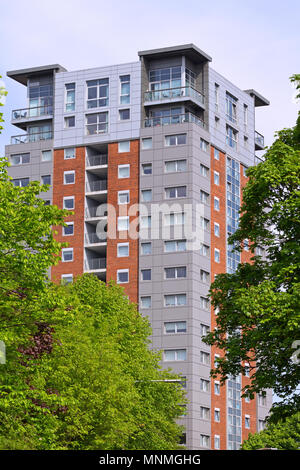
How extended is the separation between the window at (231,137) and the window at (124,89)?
15230mm

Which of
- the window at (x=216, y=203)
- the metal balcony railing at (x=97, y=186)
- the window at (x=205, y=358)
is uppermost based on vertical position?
the metal balcony railing at (x=97, y=186)

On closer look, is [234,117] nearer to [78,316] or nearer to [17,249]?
[78,316]

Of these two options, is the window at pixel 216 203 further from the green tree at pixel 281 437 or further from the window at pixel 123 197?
the green tree at pixel 281 437

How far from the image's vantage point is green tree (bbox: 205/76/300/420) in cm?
3672

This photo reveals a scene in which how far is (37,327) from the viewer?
37656 mm

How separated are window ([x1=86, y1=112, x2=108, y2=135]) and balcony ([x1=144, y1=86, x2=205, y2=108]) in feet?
20.3

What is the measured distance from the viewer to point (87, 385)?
50031 millimetres

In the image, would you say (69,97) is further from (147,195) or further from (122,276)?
(122,276)

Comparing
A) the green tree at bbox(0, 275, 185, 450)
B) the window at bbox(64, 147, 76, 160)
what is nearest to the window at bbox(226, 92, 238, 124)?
the window at bbox(64, 147, 76, 160)

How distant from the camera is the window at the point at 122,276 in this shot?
11169cm

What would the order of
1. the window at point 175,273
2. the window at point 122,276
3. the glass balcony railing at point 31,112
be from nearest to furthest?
1. the window at point 175,273
2. the window at point 122,276
3. the glass balcony railing at point 31,112

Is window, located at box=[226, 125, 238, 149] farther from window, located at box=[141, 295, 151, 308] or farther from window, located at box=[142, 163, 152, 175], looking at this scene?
window, located at box=[141, 295, 151, 308]

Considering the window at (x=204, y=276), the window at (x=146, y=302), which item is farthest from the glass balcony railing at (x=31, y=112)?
the window at (x=204, y=276)
